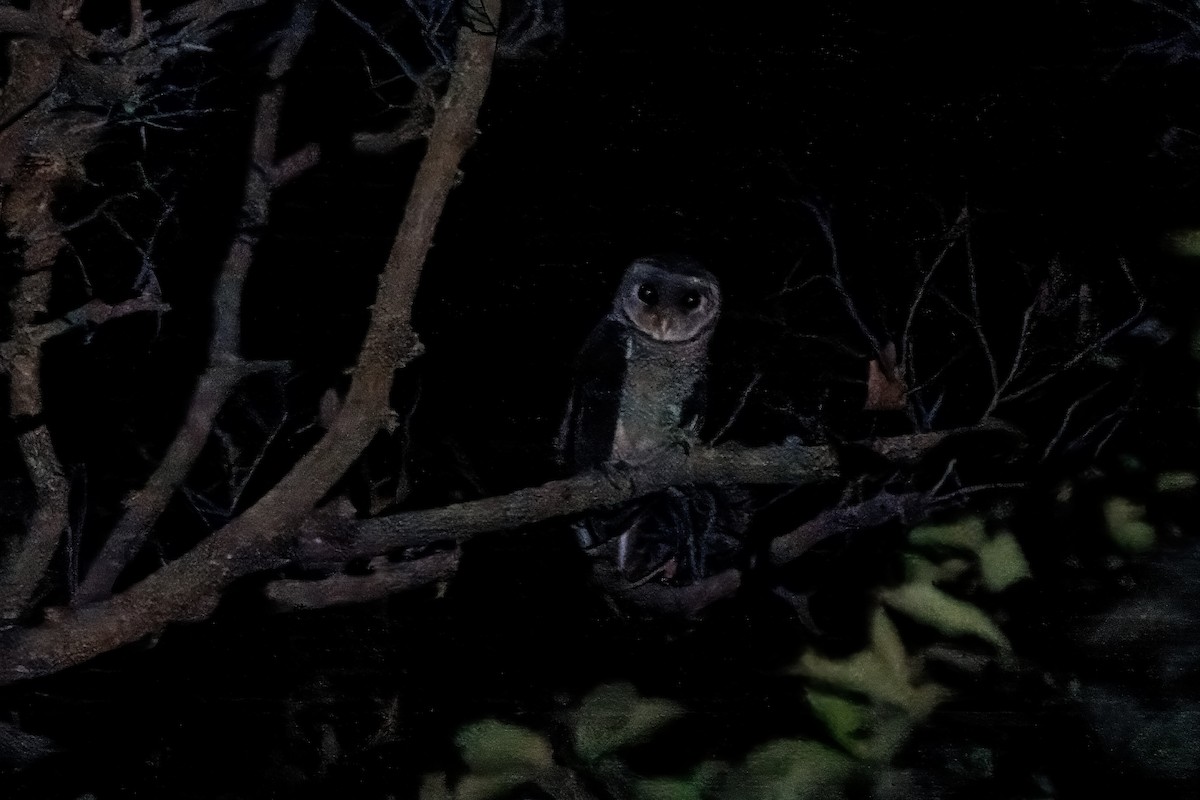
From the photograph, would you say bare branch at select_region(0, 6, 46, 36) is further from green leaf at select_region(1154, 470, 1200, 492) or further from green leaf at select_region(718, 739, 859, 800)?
green leaf at select_region(1154, 470, 1200, 492)

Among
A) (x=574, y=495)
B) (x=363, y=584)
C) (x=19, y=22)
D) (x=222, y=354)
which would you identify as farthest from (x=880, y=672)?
(x=19, y=22)

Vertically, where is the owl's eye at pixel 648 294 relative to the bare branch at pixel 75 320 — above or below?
below

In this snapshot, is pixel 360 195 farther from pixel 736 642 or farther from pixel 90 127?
pixel 736 642

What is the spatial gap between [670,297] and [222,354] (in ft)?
3.90

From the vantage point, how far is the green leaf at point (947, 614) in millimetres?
1167

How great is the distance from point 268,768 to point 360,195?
104 cm

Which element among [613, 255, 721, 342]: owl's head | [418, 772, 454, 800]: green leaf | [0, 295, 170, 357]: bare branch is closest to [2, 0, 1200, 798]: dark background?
[418, 772, 454, 800]: green leaf

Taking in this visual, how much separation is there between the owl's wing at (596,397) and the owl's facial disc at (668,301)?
3.1 inches

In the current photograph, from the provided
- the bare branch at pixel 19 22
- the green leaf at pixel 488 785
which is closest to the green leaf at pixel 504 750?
the green leaf at pixel 488 785

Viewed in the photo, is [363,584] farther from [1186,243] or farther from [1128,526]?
[1186,243]

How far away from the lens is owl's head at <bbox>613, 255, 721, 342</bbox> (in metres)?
2.22

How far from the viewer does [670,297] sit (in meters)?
2.24

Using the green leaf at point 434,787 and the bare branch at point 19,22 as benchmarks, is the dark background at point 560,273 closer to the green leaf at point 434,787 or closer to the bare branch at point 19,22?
the green leaf at point 434,787

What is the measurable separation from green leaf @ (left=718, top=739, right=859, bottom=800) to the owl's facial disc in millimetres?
1295
